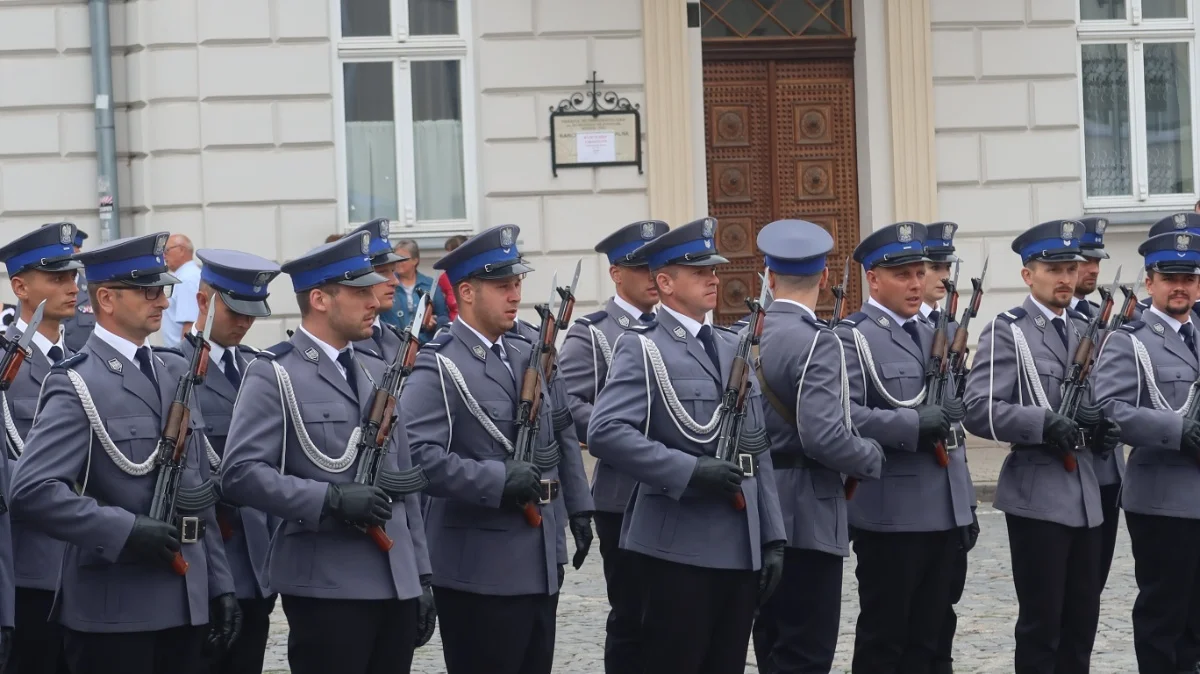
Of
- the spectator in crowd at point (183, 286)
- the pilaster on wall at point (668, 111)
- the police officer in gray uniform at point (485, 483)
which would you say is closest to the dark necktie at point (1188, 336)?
the police officer in gray uniform at point (485, 483)

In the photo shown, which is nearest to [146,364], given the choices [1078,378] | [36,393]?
[36,393]

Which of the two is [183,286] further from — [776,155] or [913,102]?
[913,102]

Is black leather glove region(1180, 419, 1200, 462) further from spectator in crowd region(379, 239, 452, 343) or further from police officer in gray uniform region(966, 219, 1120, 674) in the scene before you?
spectator in crowd region(379, 239, 452, 343)

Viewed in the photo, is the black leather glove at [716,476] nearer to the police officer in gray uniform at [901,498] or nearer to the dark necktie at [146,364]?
the police officer in gray uniform at [901,498]

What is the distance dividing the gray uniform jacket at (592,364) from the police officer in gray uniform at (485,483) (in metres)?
1.61

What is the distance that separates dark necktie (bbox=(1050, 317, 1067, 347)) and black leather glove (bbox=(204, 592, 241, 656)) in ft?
11.7

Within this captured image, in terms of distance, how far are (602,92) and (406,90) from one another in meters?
1.53

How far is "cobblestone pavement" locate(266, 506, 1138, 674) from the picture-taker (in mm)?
8484

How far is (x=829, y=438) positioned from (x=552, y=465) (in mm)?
987

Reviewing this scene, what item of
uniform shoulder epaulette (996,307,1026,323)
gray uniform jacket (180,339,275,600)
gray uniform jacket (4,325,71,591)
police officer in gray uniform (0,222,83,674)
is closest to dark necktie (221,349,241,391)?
gray uniform jacket (180,339,275,600)

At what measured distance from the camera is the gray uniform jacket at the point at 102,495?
541cm

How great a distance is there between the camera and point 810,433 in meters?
6.83

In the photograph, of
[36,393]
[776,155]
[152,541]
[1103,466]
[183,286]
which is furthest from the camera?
[776,155]

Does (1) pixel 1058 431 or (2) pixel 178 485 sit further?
(1) pixel 1058 431
